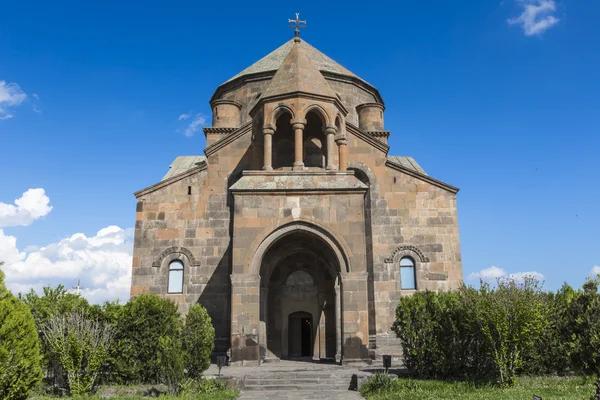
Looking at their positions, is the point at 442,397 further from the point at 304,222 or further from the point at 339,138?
the point at 339,138

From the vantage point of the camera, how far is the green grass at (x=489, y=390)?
7555mm

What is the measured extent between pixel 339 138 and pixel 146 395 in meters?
8.18

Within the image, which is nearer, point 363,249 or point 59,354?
point 59,354

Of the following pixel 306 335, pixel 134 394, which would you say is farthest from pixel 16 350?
pixel 306 335

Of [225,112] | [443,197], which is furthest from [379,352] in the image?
[225,112]

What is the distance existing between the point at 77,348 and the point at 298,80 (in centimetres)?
844

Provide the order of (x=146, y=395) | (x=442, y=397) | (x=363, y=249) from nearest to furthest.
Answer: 1. (x=442, y=397)
2. (x=146, y=395)
3. (x=363, y=249)

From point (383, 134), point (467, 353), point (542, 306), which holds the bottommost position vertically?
point (467, 353)

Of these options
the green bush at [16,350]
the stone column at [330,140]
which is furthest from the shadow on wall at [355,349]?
the green bush at [16,350]

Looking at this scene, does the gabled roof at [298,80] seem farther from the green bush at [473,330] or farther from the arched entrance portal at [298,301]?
the green bush at [473,330]

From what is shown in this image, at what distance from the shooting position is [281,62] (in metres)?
18.1

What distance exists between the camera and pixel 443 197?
13977 mm

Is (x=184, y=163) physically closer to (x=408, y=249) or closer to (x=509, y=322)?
(x=408, y=249)

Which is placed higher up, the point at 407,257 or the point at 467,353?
the point at 407,257
